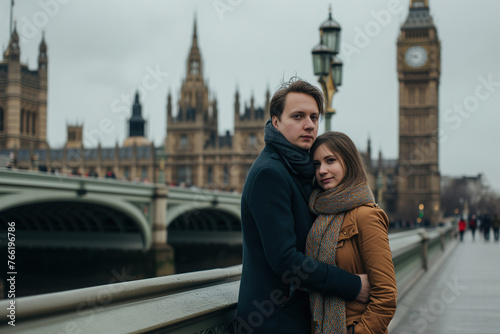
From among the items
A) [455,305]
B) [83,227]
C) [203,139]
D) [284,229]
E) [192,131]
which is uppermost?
[192,131]

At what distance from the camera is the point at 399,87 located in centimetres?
6588

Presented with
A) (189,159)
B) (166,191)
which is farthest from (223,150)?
(166,191)

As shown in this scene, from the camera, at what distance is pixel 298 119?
2.21m

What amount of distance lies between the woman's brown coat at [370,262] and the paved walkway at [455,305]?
299 centimetres

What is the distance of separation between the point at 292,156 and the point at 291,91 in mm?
236

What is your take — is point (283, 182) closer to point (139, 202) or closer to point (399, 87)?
point (139, 202)

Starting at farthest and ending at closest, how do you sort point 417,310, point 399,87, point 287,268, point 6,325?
point 399,87 → point 417,310 → point 287,268 → point 6,325

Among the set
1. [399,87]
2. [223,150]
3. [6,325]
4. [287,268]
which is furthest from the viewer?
[399,87]

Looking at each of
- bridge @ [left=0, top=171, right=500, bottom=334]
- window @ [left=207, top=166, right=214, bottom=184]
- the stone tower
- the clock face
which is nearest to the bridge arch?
bridge @ [left=0, top=171, right=500, bottom=334]

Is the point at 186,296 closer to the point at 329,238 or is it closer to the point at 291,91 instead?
the point at 329,238

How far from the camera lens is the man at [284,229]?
2.01 m

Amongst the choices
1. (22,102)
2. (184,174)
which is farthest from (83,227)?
(22,102)

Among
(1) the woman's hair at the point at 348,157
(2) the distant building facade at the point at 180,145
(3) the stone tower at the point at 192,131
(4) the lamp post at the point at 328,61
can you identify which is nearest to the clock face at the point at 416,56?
(2) the distant building facade at the point at 180,145

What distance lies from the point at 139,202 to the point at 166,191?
4.53 feet
